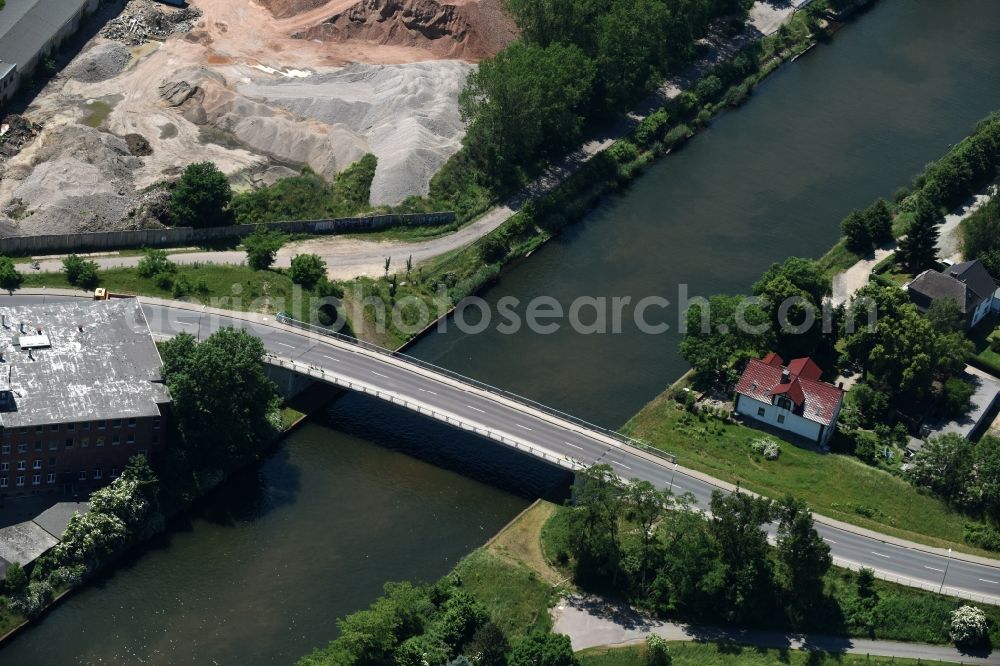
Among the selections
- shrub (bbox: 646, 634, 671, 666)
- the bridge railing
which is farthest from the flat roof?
shrub (bbox: 646, 634, 671, 666)

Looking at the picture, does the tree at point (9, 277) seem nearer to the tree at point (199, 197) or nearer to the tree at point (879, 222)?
the tree at point (199, 197)

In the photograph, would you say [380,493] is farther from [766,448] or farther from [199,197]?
[199,197]

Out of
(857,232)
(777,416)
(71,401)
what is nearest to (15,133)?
(71,401)

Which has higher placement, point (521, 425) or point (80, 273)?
point (521, 425)

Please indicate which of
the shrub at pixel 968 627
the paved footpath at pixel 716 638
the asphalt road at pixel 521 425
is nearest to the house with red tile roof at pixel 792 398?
the asphalt road at pixel 521 425

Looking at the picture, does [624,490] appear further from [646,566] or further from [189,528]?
[189,528]
